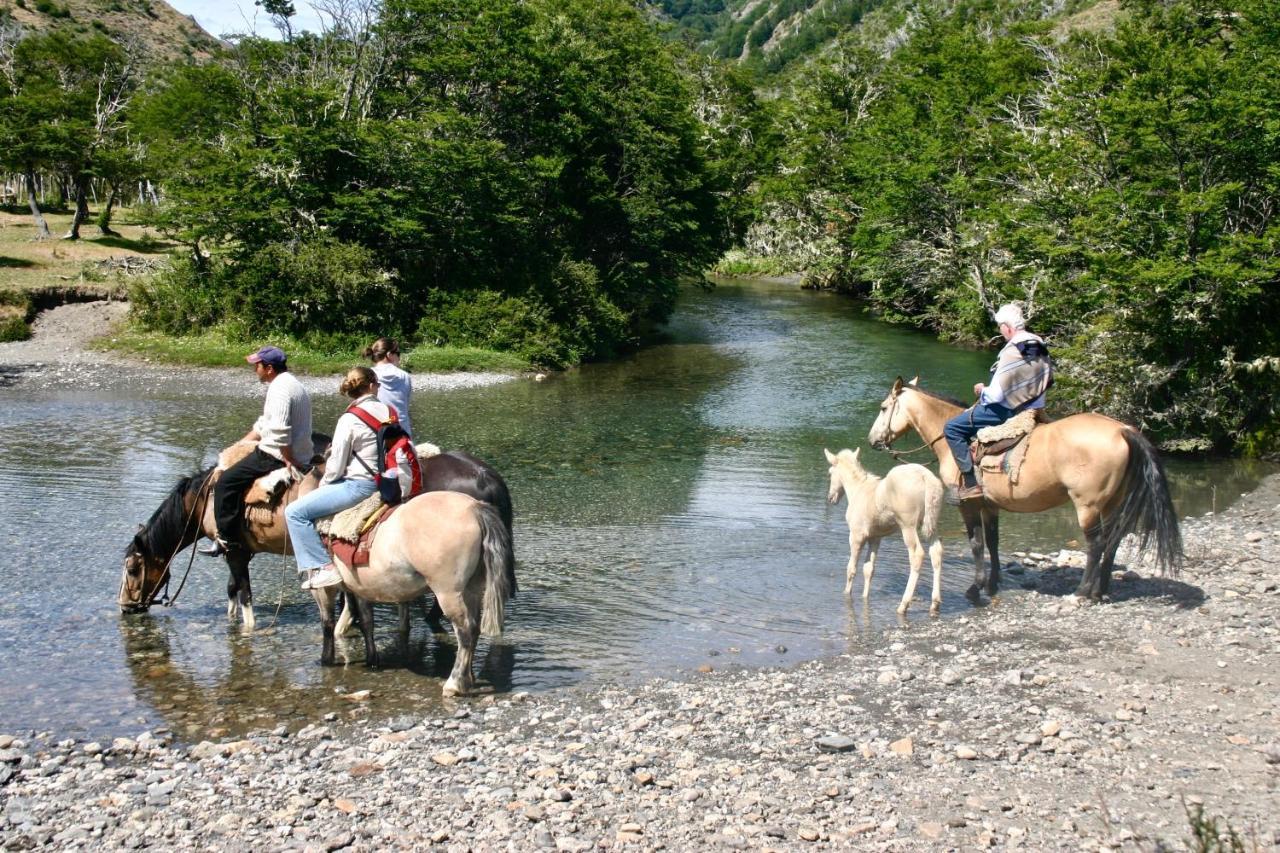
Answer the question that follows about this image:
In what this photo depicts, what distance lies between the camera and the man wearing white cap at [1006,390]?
11.9 m

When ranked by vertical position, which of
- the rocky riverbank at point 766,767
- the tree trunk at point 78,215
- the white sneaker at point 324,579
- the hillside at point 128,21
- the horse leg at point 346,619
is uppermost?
the hillside at point 128,21

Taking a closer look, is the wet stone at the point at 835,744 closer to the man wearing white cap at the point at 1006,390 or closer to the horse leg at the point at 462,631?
the horse leg at the point at 462,631

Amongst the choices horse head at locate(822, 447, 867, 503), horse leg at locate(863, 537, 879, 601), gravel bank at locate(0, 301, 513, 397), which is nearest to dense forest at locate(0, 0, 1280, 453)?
gravel bank at locate(0, 301, 513, 397)

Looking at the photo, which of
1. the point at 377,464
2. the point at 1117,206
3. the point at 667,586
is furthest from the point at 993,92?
the point at 377,464

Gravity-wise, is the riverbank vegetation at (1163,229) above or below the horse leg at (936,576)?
above

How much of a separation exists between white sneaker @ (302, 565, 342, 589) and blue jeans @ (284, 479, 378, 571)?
0.22 ft

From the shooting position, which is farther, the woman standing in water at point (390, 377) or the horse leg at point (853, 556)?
the horse leg at point (853, 556)

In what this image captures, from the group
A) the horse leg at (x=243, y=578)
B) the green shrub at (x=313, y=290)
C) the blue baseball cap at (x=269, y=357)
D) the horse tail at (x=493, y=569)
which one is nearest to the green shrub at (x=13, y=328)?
the green shrub at (x=313, y=290)

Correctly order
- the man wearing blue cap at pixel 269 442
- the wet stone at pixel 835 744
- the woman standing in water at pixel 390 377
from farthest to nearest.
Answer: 1. the woman standing in water at pixel 390 377
2. the man wearing blue cap at pixel 269 442
3. the wet stone at pixel 835 744

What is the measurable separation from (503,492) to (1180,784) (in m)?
6.41

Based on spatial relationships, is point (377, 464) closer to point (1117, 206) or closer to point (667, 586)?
point (667, 586)

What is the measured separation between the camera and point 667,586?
12.5 m

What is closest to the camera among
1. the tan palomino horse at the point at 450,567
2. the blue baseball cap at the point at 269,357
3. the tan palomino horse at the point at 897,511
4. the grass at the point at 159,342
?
the tan palomino horse at the point at 450,567

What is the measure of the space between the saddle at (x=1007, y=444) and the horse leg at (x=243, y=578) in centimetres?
797
